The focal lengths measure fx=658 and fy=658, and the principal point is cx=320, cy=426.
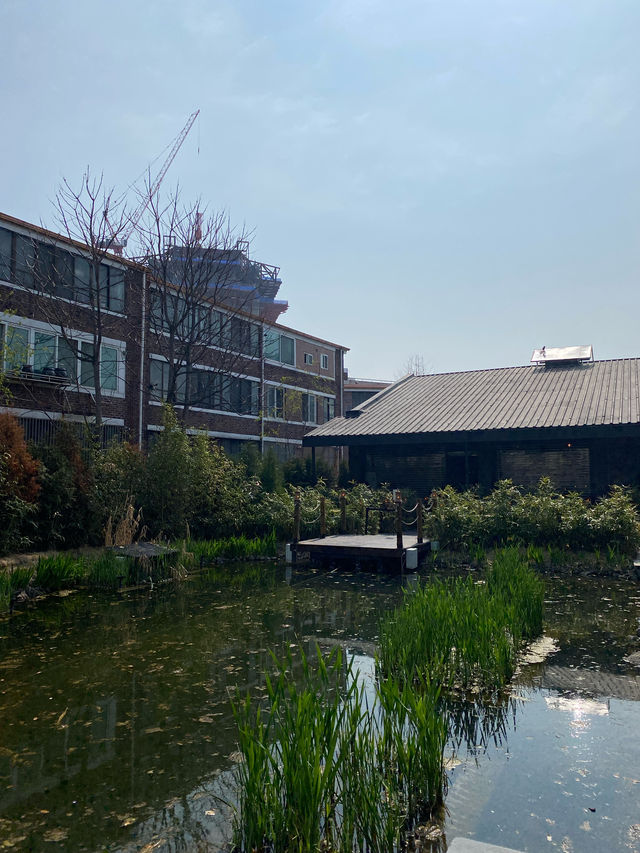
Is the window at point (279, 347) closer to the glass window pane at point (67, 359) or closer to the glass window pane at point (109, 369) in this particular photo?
the glass window pane at point (109, 369)

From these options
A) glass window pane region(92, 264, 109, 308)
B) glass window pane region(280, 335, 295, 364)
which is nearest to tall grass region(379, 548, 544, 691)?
glass window pane region(92, 264, 109, 308)

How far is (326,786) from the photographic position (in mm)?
3590

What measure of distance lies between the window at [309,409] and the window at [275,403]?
2352mm

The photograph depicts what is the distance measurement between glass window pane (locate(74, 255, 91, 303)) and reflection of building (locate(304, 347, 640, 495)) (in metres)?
9.52

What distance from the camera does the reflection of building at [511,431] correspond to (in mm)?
20516

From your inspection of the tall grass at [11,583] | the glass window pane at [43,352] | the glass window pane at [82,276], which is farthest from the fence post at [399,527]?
the glass window pane at [82,276]

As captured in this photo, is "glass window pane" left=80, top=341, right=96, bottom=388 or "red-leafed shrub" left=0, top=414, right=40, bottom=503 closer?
"red-leafed shrub" left=0, top=414, right=40, bottom=503

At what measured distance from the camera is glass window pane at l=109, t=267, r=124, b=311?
2483cm

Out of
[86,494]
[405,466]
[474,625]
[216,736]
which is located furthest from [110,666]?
[405,466]

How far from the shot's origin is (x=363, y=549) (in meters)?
14.8

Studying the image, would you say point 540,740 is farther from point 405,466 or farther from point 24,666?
point 405,466

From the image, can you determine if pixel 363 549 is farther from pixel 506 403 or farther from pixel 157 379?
pixel 157 379

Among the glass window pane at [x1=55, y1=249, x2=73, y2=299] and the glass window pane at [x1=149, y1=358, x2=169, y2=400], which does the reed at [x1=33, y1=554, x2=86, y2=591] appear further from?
the glass window pane at [x1=149, y1=358, x2=169, y2=400]

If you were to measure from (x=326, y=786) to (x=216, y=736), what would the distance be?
6.85 ft
